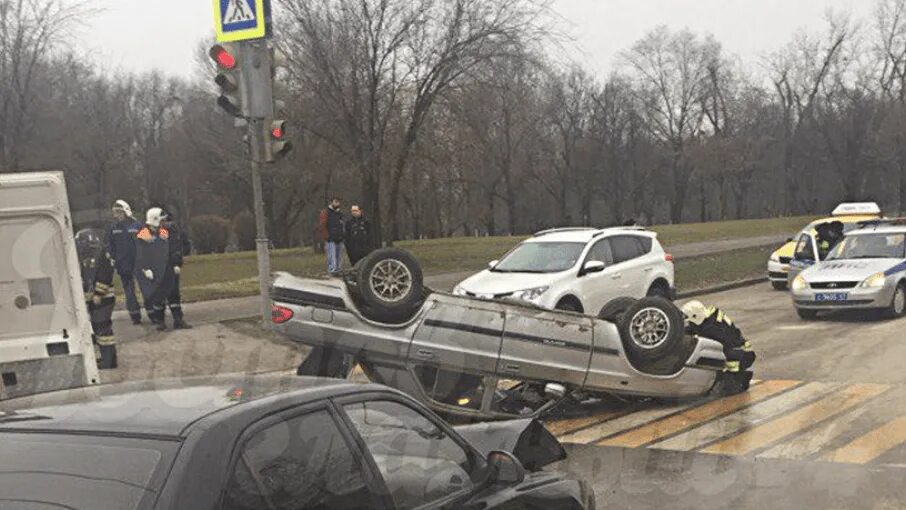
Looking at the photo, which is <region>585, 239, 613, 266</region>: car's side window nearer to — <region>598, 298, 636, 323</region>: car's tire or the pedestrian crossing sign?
<region>598, 298, 636, 323</region>: car's tire

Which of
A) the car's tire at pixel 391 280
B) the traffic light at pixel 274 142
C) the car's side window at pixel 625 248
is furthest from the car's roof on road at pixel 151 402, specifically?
the car's side window at pixel 625 248

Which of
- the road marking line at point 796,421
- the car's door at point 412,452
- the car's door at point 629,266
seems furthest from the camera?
the car's door at point 629,266

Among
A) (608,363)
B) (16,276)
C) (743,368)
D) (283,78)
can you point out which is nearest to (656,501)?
(608,363)

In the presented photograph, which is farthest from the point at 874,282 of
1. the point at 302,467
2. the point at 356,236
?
the point at 302,467

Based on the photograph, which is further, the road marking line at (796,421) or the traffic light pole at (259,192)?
the traffic light pole at (259,192)

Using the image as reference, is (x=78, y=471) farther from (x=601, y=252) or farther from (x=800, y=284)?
(x=800, y=284)

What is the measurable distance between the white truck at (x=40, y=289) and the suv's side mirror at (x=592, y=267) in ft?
24.6

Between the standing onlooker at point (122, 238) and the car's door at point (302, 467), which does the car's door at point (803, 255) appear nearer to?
the standing onlooker at point (122, 238)

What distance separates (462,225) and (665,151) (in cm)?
2385

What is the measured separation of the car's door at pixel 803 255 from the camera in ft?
65.9

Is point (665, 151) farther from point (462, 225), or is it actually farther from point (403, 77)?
point (403, 77)

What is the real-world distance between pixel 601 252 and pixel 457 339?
21.5 feet

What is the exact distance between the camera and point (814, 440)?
7766 millimetres

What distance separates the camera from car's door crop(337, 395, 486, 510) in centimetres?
345
